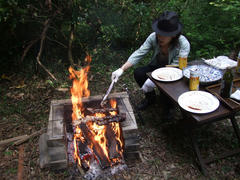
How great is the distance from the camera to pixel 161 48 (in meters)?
3.63

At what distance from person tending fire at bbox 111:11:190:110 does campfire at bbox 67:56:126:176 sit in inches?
27.2

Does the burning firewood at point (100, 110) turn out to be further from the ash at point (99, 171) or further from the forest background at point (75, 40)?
the forest background at point (75, 40)

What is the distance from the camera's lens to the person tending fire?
3186mm

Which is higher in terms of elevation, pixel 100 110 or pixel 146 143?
pixel 100 110

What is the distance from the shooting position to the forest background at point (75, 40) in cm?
444

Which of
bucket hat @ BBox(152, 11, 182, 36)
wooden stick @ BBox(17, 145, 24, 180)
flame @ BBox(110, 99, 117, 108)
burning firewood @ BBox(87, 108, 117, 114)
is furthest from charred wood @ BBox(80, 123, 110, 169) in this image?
bucket hat @ BBox(152, 11, 182, 36)

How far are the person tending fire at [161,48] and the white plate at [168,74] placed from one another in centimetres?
29

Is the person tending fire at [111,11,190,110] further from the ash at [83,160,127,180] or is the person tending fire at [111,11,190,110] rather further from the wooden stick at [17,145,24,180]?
the wooden stick at [17,145,24,180]

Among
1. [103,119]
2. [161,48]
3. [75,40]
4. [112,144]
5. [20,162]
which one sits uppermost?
[161,48]

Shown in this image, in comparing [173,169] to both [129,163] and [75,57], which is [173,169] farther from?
[75,57]

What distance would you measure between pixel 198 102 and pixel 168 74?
2.39ft

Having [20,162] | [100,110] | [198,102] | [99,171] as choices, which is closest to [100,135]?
[100,110]

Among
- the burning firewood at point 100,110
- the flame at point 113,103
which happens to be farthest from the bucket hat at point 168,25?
the burning firewood at point 100,110

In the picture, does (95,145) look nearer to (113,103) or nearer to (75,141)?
(75,141)
